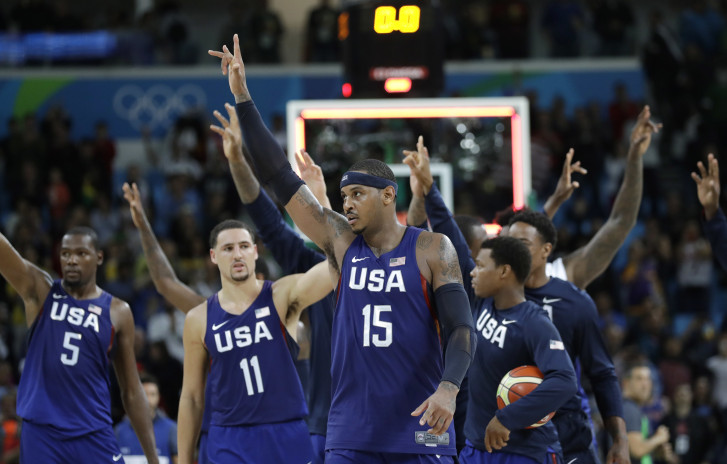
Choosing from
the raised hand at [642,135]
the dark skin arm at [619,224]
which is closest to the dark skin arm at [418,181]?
the dark skin arm at [619,224]

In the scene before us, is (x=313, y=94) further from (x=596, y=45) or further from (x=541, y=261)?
(x=541, y=261)

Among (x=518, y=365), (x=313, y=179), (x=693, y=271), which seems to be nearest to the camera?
(x=518, y=365)

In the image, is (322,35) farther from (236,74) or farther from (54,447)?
(236,74)

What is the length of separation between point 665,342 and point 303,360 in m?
9.08

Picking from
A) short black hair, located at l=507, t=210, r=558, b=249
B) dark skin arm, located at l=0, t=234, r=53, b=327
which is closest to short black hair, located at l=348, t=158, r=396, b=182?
short black hair, located at l=507, t=210, r=558, b=249

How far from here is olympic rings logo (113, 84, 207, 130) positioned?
19188 millimetres

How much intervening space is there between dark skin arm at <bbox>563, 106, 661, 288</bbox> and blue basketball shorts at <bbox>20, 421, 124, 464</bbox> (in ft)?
12.1

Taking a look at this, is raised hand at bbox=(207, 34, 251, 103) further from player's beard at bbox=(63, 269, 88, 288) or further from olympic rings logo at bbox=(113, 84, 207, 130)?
olympic rings logo at bbox=(113, 84, 207, 130)

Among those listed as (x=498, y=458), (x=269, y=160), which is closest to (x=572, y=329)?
(x=498, y=458)

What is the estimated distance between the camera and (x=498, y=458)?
243 inches

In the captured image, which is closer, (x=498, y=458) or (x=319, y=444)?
(x=498, y=458)

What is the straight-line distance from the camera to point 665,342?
15.4m

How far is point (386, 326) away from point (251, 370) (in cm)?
150

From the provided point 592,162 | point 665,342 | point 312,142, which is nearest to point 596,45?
point 592,162
